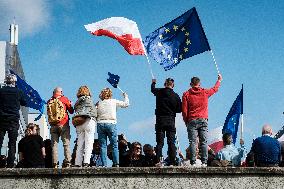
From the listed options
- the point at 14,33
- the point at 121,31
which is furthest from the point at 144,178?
the point at 14,33

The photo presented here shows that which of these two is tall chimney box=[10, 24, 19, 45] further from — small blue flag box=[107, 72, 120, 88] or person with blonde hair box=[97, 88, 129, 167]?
person with blonde hair box=[97, 88, 129, 167]

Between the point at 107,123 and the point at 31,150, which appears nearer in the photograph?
the point at 31,150

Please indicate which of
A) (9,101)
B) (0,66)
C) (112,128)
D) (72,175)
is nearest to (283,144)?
(112,128)

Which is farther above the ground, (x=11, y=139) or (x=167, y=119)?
(x=167, y=119)

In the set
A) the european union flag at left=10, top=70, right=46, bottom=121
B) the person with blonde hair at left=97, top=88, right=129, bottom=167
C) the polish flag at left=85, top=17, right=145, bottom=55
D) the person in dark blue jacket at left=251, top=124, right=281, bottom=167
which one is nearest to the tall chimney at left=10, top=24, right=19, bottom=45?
the european union flag at left=10, top=70, right=46, bottom=121

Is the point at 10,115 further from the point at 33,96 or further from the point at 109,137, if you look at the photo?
the point at 33,96

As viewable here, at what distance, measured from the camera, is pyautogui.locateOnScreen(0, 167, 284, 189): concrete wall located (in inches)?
476

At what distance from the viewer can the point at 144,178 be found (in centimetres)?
1208

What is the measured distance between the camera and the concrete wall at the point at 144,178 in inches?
476

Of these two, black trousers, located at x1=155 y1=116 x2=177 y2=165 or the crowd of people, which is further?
black trousers, located at x1=155 y1=116 x2=177 y2=165

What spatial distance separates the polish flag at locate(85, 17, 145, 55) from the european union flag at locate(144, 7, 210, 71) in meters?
0.25

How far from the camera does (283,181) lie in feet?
39.9

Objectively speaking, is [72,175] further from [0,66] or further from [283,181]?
[0,66]

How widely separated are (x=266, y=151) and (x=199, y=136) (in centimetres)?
141
